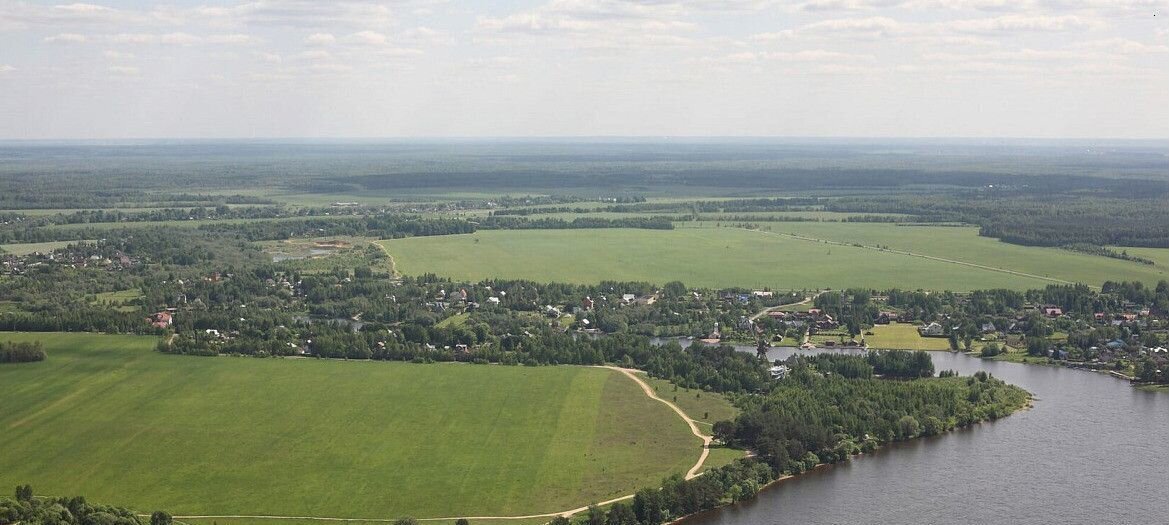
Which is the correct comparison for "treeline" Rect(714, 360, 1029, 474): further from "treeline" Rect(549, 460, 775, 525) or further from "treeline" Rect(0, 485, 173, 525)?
"treeline" Rect(0, 485, 173, 525)

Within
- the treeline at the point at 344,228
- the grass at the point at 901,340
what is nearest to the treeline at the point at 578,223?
the treeline at the point at 344,228

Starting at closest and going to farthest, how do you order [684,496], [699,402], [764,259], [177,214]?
[684,496] < [699,402] < [764,259] < [177,214]

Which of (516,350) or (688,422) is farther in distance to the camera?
(516,350)

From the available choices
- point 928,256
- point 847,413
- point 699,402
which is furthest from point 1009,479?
point 928,256

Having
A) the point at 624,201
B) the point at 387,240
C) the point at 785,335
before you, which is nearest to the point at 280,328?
the point at 785,335

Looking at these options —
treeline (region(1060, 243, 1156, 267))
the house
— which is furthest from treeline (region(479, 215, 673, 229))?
the house

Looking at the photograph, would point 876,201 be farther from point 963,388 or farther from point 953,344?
point 963,388

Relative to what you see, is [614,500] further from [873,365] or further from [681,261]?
[681,261]
